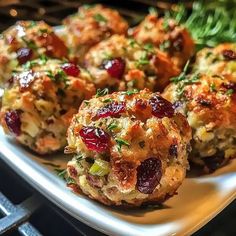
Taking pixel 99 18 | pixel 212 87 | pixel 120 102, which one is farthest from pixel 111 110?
pixel 99 18

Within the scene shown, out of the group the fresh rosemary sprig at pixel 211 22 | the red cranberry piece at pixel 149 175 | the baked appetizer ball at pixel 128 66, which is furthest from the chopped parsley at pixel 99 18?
the red cranberry piece at pixel 149 175

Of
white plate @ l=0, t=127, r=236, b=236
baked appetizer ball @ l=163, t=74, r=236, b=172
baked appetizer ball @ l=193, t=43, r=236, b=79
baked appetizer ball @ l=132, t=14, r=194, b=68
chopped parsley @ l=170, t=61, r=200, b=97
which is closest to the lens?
white plate @ l=0, t=127, r=236, b=236

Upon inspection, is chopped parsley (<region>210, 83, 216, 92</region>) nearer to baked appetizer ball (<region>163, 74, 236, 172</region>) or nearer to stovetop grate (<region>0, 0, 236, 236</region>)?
baked appetizer ball (<region>163, 74, 236, 172</region>)

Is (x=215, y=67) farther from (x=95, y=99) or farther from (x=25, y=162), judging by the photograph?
(x=25, y=162)

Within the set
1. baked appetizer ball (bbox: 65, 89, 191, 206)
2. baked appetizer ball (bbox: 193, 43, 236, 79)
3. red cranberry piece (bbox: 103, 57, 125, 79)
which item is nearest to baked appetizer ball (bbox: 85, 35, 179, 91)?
red cranberry piece (bbox: 103, 57, 125, 79)

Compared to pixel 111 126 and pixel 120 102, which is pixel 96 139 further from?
pixel 120 102

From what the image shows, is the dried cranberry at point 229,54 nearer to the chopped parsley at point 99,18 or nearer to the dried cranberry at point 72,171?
the chopped parsley at point 99,18

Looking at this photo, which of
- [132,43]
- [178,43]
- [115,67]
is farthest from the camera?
[178,43]
